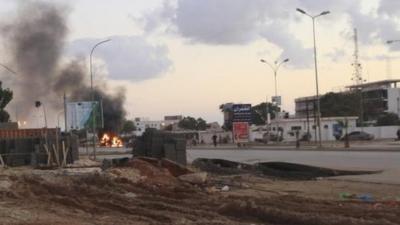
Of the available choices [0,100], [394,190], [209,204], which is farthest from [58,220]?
[0,100]

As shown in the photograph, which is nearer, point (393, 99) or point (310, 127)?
point (310, 127)

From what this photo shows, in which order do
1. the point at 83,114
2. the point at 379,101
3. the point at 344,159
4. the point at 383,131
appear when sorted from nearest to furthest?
the point at 344,159, the point at 83,114, the point at 383,131, the point at 379,101

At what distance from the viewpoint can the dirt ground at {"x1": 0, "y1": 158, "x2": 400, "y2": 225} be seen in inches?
476

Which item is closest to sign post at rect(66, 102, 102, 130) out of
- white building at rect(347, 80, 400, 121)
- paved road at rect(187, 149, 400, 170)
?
paved road at rect(187, 149, 400, 170)

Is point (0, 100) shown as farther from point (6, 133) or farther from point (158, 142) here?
point (158, 142)

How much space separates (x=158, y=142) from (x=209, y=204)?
53.0ft

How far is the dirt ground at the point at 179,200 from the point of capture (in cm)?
1209

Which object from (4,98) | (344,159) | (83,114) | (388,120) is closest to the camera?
(344,159)

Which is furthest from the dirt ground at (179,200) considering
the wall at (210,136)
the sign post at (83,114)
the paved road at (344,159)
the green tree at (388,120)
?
the green tree at (388,120)

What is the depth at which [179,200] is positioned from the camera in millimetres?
16031

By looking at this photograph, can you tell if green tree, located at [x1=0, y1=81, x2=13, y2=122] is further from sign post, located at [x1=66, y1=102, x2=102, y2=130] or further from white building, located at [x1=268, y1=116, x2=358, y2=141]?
white building, located at [x1=268, y1=116, x2=358, y2=141]

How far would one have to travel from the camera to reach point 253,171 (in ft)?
85.4

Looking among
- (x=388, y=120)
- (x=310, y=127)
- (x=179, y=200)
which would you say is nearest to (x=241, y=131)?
(x=310, y=127)

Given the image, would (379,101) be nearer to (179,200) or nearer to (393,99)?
(393,99)
